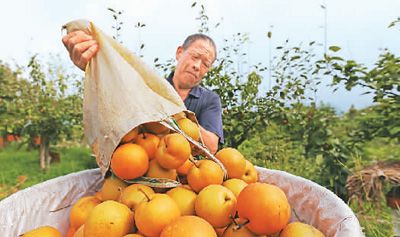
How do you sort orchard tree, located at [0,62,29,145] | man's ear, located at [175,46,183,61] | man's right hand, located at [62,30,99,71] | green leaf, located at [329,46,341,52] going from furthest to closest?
1. orchard tree, located at [0,62,29,145]
2. green leaf, located at [329,46,341,52]
3. man's ear, located at [175,46,183,61]
4. man's right hand, located at [62,30,99,71]

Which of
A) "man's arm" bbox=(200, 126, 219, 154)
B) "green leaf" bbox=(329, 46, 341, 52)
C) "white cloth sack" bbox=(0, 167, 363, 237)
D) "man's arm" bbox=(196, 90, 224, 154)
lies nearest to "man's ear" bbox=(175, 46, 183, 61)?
"man's arm" bbox=(196, 90, 224, 154)

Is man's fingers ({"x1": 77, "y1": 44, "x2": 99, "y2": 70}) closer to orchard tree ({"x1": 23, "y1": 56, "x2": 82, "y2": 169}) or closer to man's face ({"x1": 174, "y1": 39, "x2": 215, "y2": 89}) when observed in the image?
man's face ({"x1": 174, "y1": 39, "x2": 215, "y2": 89})

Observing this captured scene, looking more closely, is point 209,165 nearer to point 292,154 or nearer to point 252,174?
point 252,174

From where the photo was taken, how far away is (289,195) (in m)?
1.47

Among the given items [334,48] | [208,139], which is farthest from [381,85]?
[208,139]

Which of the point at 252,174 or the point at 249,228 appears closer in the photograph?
the point at 249,228

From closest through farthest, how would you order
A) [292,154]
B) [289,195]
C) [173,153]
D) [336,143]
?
[173,153] < [289,195] < [336,143] < [292,154]

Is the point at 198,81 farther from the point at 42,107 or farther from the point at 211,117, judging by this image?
the point at 42,107

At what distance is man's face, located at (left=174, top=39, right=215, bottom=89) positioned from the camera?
1.96 metres

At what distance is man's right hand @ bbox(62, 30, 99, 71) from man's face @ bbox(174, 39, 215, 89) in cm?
67

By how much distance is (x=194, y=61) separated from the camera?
1.96m

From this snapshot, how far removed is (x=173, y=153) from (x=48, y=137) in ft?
14.6

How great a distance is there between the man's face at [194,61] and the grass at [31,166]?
2.55 metres

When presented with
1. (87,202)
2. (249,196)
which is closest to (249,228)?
(249,196)
